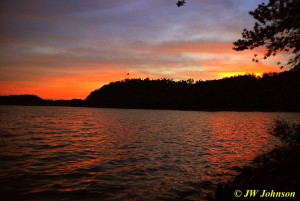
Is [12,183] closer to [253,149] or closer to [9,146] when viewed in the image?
[9,146]

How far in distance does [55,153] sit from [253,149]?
19.3 meters

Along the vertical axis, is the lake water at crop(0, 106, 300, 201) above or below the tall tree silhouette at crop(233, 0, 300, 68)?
below

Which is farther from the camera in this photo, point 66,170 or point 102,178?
point 66,170

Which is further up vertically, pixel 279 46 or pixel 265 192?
pixel 279 46

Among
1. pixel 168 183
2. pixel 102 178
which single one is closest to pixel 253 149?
pixel 168 183

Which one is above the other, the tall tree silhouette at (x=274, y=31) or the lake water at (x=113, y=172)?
the tall tree silhouette at (x=274, y=31)

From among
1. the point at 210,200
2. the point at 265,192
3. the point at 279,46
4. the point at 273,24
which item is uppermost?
the point at 273,24

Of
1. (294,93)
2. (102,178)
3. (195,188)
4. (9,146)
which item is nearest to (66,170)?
(102,178)

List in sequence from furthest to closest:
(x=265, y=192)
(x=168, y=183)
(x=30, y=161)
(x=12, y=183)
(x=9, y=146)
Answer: (x=9, y=146) < (x=30, y=161) < (x=168, y=183) < (x=12, y=183) < (x=265, y=192)

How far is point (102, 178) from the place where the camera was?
623 inches

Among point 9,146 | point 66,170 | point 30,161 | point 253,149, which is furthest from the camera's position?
point 253,149

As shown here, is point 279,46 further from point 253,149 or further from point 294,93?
point 253,149

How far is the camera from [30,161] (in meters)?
19.2

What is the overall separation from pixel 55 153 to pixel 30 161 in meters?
3.68
